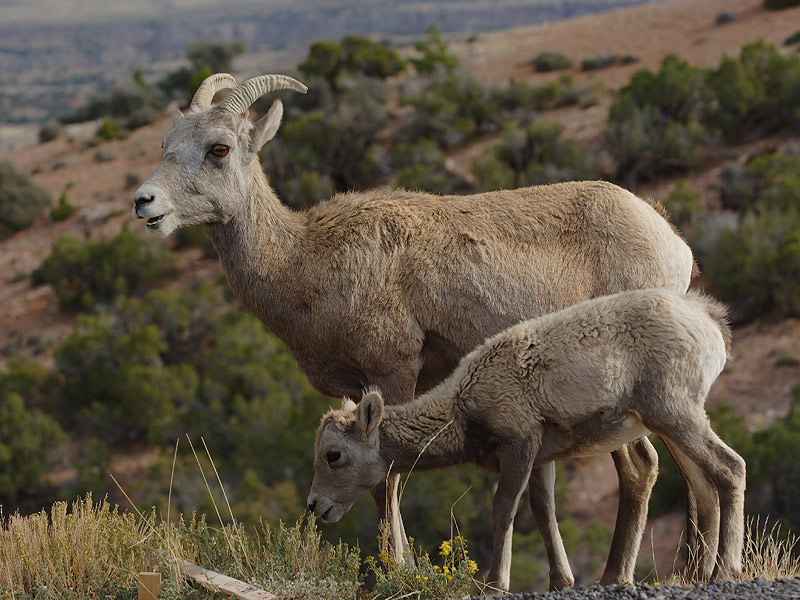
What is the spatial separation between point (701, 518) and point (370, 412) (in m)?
2.51

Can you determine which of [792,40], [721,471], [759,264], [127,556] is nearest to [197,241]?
[759,264]

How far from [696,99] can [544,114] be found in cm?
897

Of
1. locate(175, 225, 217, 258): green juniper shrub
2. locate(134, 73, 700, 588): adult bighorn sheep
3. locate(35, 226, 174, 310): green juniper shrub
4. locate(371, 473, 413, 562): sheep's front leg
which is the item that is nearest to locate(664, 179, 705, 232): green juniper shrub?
locate(175, 225, 217, 258): green juniper shrub

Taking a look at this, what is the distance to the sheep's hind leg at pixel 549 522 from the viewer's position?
739 centimetres

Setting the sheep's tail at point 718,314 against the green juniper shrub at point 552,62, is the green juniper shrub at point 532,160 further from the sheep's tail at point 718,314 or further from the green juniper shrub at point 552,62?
the sheep's tail at point 718,314

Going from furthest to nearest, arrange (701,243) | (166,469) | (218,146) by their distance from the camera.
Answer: (701,243), (166,469), (218,146)

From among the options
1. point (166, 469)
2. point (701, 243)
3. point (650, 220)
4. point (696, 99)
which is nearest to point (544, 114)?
point (696, 99)

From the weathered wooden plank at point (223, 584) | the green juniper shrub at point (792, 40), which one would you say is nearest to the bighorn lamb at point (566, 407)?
the weathered wooden plank at point (223, 584)

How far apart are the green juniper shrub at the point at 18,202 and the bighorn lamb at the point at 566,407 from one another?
47061mm

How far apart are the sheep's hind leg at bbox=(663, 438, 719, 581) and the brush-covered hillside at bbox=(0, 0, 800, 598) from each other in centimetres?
1065

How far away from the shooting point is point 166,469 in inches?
1107

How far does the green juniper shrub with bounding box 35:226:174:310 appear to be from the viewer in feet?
137

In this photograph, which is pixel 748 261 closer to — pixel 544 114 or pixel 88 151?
pixel 544 114

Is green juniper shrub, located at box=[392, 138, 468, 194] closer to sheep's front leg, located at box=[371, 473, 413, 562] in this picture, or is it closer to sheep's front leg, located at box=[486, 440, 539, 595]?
sheep's front leg, located at box=[371, 473, 413, 562]
